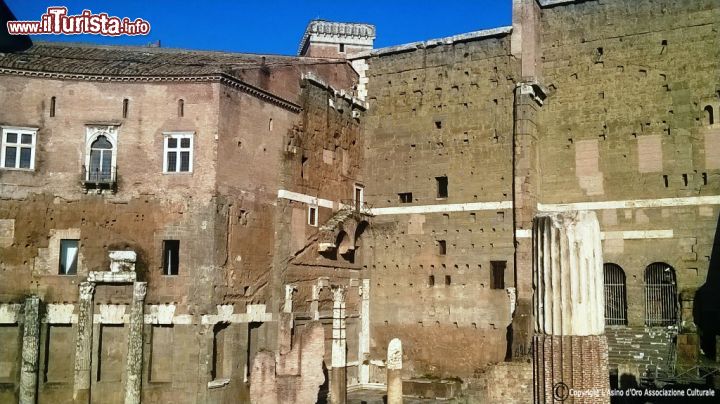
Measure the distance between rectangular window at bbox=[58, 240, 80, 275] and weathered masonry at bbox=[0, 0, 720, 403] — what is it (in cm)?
6

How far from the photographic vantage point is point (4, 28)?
23891mm

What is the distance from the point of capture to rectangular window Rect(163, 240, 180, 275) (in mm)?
20969

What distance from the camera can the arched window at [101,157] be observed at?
2105 centimetres

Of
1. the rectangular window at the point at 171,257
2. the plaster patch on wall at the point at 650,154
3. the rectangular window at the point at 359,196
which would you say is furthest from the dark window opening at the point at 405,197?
the rectangular window at the point at 171,257

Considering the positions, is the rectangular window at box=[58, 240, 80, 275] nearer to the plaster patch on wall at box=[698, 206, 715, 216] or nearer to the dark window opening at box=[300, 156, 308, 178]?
the dark window opening at box=[300, 156, 308, 178]

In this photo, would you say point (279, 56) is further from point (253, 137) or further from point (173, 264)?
point (173, 264)

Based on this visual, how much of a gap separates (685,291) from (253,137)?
1440 centimetres

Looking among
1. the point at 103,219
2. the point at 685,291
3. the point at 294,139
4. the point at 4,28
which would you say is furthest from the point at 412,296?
the point at 4,28

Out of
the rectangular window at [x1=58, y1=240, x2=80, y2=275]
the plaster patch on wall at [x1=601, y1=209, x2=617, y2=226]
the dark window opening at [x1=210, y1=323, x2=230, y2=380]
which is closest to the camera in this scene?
the rectangular window at [x1=58, y1=240, x2=80, y2=275]

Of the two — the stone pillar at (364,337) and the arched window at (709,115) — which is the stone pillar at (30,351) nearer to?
the stone pillar at (364,337)

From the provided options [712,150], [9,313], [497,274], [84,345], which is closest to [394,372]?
[497,274]

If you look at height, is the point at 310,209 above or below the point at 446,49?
below

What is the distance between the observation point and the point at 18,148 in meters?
20.6

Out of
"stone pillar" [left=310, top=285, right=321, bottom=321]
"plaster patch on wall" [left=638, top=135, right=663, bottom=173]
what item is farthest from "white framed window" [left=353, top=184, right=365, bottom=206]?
"plaster patch on wall" [left=638, top=135, right=663, bottom=173]
